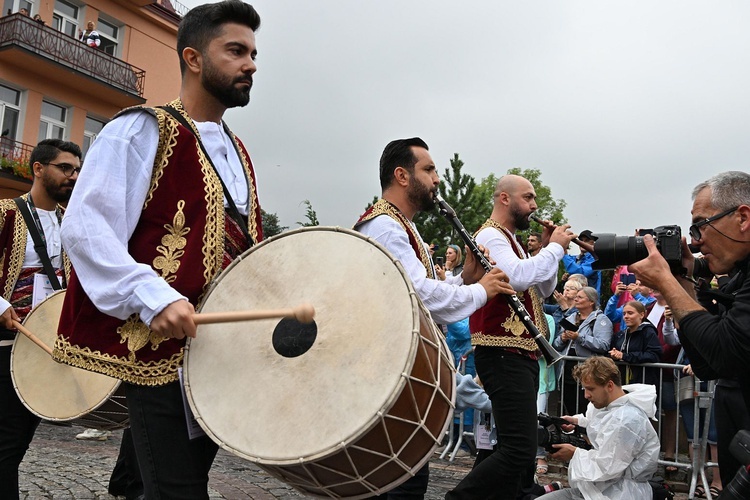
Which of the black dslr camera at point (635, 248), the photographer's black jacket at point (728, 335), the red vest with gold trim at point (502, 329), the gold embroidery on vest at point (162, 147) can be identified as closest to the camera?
the gold embroidery on vest at point (162, 147)

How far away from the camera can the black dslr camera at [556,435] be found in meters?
5.23

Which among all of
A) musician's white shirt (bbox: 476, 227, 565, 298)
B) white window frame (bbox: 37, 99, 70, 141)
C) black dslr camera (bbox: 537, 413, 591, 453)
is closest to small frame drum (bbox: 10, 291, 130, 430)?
musician's white shirt (bbox: 476, 227, 565, 298)

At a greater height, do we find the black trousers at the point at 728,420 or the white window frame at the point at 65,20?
the white window frame at the point at 65,20

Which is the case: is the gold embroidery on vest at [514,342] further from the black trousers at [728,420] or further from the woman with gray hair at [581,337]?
the woman with gray hair at [581,337]

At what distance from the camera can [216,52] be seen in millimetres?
2561

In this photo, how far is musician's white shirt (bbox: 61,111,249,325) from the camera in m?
2.08

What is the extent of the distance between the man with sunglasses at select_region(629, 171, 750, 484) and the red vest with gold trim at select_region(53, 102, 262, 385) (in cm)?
186

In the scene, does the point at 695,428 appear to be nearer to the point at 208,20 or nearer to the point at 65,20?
the point at 208,20

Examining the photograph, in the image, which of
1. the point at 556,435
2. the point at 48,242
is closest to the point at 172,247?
the point at 48,242

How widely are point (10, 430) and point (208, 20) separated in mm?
2293

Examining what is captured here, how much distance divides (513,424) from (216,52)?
2939 millimetres

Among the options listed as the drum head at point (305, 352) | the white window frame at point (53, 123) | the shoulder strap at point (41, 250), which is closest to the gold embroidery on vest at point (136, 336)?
the drum head at point (305, 352)

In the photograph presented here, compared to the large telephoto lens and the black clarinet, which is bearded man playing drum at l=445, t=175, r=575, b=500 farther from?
the large telephoto lens

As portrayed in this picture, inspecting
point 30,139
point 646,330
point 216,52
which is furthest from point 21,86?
point 216,52
